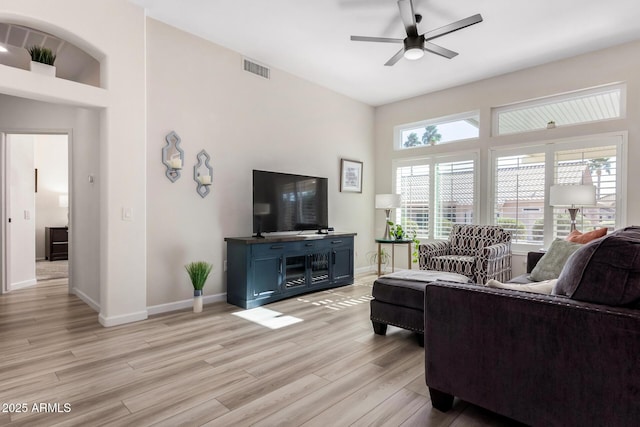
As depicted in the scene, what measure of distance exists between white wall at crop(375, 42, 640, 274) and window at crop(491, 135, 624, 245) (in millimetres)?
131

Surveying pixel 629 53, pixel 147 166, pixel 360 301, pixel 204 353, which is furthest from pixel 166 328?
pixel 629 53

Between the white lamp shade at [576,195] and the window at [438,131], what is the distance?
1785 millimetres

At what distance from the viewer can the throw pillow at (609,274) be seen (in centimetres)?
142

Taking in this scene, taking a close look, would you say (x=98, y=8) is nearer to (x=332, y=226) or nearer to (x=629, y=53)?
(x=332, y=226)

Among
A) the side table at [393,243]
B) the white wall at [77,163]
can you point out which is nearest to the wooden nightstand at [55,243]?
the white wall at [77,163]

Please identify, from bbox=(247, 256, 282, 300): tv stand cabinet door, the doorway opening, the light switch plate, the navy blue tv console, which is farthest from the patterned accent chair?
the doorway opening

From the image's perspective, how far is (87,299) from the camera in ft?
13.6

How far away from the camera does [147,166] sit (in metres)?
3.63

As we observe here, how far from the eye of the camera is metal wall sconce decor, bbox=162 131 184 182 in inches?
148

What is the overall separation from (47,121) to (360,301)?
489 centimetres

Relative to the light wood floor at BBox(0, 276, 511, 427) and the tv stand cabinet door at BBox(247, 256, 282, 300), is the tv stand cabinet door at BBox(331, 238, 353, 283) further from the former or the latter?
the light wood floor at BBox(0, 276, 511, 427)

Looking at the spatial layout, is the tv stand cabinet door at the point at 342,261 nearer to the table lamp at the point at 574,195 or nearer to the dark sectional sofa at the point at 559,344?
the table lamp at the point at 574,195

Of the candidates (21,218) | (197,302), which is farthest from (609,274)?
(21,218)

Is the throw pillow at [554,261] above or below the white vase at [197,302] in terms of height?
above
